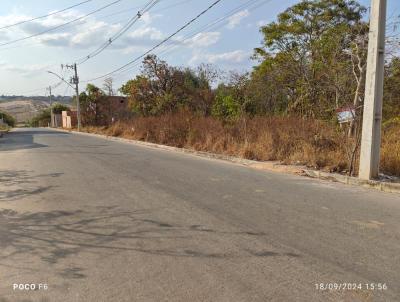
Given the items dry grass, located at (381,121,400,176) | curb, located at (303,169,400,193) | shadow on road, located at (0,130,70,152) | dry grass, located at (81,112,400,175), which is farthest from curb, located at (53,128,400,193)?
shadow on road, located at (0,130,70,152)

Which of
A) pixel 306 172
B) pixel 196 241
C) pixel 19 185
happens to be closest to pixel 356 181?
pixel 306 172

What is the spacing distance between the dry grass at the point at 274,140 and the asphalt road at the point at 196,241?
2.40m

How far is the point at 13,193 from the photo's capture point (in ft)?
26.8

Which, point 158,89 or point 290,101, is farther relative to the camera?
point 158,89

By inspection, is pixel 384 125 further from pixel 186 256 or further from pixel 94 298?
pixel 94 298

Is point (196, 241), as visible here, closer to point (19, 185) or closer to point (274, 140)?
point (19, 185)

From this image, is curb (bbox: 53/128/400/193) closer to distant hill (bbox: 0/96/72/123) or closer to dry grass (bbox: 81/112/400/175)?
dry grass (bbox: 81/112/400/175)

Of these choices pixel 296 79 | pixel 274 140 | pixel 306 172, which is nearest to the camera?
pixel 306 172

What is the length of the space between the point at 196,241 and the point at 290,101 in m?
16.6

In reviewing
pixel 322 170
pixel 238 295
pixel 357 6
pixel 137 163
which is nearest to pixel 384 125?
pixel 322 170

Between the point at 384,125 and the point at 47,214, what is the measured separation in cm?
1029

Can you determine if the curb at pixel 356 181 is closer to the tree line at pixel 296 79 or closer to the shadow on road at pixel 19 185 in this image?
the tree line at pixel 296 79

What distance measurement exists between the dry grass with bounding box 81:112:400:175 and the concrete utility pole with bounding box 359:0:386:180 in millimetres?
1163

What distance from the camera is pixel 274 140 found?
14094 millimetres
